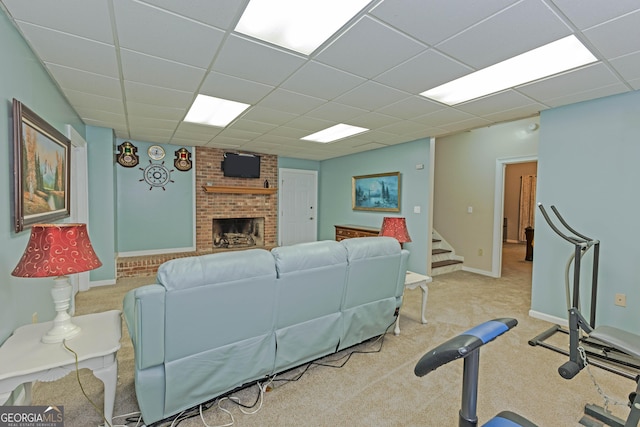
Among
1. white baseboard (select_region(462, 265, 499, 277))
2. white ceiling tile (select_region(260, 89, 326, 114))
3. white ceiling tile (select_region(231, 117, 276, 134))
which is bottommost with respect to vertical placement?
white baseboard (select_region(462, 265, 499, 277))

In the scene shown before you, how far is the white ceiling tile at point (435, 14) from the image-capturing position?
152 cm

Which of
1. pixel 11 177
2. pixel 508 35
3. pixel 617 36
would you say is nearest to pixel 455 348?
pixel 508 35

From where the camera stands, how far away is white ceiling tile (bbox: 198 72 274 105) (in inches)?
98.1

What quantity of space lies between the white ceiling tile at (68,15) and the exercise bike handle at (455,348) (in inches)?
88.4

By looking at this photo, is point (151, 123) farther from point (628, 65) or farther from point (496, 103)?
point (628, 65)

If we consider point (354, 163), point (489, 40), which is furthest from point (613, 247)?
point (354, 163)

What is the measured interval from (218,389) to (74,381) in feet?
3.92

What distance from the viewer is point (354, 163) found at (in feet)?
20.3

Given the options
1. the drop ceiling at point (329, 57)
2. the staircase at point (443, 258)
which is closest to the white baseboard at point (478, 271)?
the staircase at point (443, 258)

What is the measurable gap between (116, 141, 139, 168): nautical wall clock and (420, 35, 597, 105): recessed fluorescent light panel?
4818 millimetres

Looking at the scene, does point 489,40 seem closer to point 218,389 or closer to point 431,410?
point 431,410

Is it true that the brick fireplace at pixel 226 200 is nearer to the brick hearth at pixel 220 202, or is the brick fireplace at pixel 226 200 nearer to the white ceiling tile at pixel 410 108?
the brick hearth at pixel 220 202

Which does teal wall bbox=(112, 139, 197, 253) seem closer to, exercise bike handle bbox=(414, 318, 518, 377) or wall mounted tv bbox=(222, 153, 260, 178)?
wall mounted tv bbox=(222, 153, 260, 178)

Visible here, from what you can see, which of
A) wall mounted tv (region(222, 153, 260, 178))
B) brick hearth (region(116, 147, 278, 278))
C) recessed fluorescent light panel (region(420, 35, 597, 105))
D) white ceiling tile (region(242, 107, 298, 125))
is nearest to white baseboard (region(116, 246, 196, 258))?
brick hearth (region(116, 147, 278, 278))
